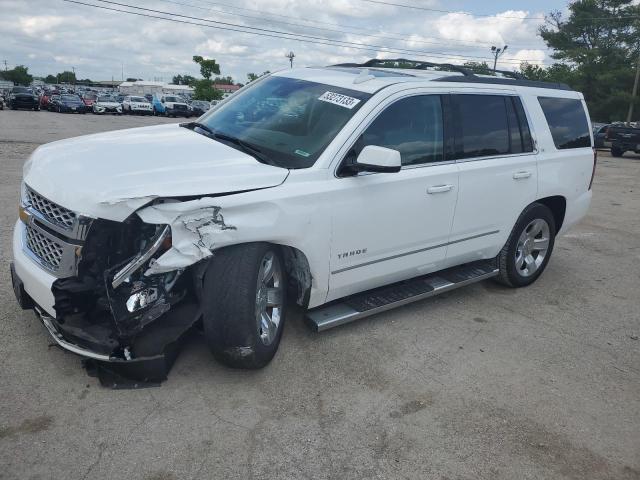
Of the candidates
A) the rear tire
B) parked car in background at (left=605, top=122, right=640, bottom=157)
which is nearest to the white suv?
parked car in background at (left=605, top=122, right=640, bottom=157)

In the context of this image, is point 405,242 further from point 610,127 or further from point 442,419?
point 610,127

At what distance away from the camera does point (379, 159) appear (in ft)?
11.4

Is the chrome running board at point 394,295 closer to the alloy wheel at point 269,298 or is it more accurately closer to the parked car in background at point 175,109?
the alloy wheel at point 269,298

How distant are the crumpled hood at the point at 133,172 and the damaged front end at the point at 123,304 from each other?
0.16 meters

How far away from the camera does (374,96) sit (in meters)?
3.90

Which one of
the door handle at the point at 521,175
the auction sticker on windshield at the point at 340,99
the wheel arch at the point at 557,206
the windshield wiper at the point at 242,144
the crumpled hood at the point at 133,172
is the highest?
the auction sticker on windshield at the point at 340,99

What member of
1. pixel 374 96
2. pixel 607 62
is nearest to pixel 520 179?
pixel 374 96

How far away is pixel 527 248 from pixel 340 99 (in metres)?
2.67

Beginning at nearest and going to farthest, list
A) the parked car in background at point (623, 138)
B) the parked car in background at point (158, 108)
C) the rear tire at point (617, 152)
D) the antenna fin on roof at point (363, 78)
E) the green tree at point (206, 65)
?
the antenna fin on roof at point (363, 78)
the parked car in background at point (623, 138)
the rear tire at point (617, 152)
the parked car in background at point (158, 108)
the green tree at point (206, 65)

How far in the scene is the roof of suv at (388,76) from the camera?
412 cm

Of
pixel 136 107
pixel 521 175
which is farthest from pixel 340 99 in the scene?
pixel 136 107

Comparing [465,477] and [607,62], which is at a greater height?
[607,62]

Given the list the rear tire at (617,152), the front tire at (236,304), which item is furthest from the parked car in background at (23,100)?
the front tire at (236,304)

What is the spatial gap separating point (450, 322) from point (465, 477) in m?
1.91
